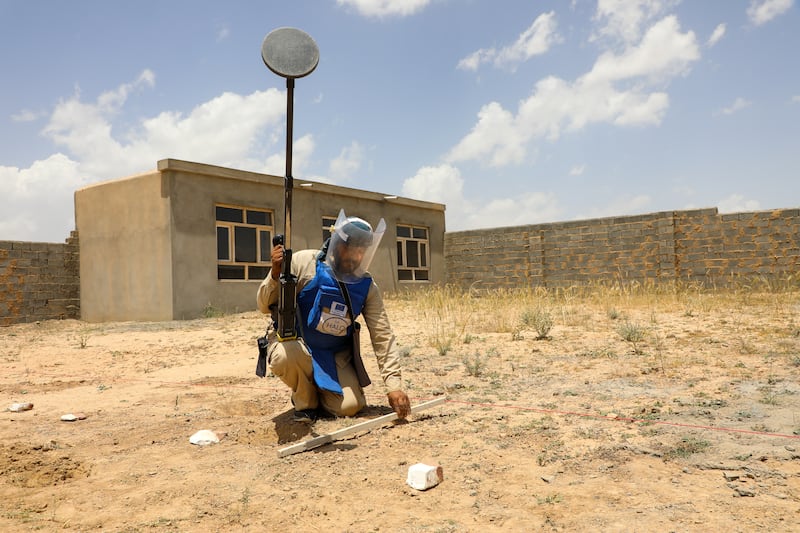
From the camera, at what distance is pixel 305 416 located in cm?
412

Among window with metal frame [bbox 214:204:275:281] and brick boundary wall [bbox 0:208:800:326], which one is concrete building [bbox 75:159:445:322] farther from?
brick boundary wall [bbox 0:208:800:326]

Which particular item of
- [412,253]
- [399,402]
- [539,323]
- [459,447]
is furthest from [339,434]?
[412,253]

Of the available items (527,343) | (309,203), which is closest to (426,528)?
(527,343)

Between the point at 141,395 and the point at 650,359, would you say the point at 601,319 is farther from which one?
the point at 141,395

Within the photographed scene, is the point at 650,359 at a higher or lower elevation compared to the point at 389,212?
lower

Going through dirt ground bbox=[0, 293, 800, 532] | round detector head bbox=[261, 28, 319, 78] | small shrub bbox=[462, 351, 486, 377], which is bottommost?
dirt ground bbox=[0, 293, 800, 532]

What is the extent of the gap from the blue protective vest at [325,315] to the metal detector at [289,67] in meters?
0.26

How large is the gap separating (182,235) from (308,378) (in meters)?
9.08

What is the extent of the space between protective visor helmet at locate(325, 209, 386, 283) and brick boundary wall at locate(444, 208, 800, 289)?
39.5 feet

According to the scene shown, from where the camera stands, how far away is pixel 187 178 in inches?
485

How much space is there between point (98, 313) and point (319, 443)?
1162cm

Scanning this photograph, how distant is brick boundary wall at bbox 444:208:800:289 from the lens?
43.1 ft

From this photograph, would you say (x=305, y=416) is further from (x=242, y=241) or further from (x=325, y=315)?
(x=242, y=241)

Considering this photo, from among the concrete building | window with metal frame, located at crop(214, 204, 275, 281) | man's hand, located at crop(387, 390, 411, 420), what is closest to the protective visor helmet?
man's hand, located at crop(387, 390, 411, 420)
